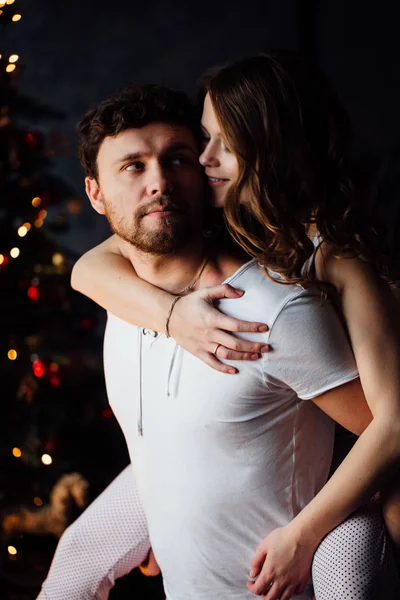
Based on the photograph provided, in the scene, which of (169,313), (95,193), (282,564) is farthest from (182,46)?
(282,564)

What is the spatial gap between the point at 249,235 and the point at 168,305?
0.23 metres

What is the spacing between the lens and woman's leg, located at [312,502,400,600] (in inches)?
53.1

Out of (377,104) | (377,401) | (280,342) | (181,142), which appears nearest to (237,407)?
(280,342)

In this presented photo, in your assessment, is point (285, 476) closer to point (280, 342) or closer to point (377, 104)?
point (280, 342)

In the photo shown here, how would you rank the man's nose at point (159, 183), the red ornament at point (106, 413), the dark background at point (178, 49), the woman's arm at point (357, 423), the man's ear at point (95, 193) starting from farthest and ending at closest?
the dark background at point (178, 49), the red ornament at point (106, 413), the man's ear at point (95, 193), the man's nose at point (159, 183), the woman's arm at point (357, 423)

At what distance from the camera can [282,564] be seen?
1.41m

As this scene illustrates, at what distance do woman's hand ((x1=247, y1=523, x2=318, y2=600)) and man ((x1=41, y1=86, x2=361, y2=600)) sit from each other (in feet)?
0.20

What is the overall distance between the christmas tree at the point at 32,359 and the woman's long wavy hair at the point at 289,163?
1284 mm

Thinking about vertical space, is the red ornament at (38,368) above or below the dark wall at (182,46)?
below

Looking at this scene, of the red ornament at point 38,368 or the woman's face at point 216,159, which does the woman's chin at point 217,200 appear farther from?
the red ornament at point 38,368

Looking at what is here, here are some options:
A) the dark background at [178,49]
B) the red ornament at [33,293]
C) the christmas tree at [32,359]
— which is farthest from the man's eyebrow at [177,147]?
the dark background at [178,49]

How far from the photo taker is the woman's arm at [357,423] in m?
1.34

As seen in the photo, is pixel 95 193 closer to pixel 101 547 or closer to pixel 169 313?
pixel 169 313

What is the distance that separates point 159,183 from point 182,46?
2151 millimetres
